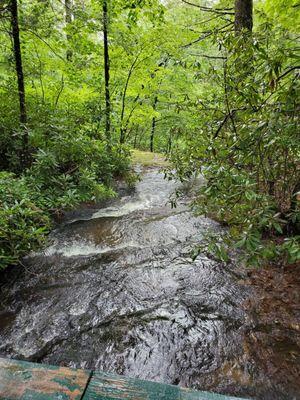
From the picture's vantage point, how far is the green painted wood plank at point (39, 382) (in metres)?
1.23

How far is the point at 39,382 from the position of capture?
4.28 feet

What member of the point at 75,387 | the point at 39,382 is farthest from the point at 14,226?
the point at 75,387

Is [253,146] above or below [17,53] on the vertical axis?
below

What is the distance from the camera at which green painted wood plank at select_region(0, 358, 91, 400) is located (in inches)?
48.5

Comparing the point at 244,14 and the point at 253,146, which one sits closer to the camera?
the point at 253,146

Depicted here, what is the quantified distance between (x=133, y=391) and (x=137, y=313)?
1536 mm

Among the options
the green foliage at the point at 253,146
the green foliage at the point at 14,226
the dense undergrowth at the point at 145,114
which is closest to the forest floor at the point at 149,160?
the dense undergrowth at the point at 145,114

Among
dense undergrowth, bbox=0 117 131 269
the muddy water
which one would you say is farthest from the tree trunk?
the muddy water

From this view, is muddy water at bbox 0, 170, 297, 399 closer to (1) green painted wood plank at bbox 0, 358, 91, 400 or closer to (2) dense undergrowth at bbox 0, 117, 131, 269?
(2) dense undergrowth at bbox 0, 117, 131, 269

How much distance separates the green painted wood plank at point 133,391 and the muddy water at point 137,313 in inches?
34.2

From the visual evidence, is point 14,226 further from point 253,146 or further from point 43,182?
point 253,146

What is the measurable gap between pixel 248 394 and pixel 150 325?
103cm

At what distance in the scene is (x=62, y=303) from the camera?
9.82 feet

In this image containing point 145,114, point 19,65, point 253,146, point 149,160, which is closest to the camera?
point 253,146
